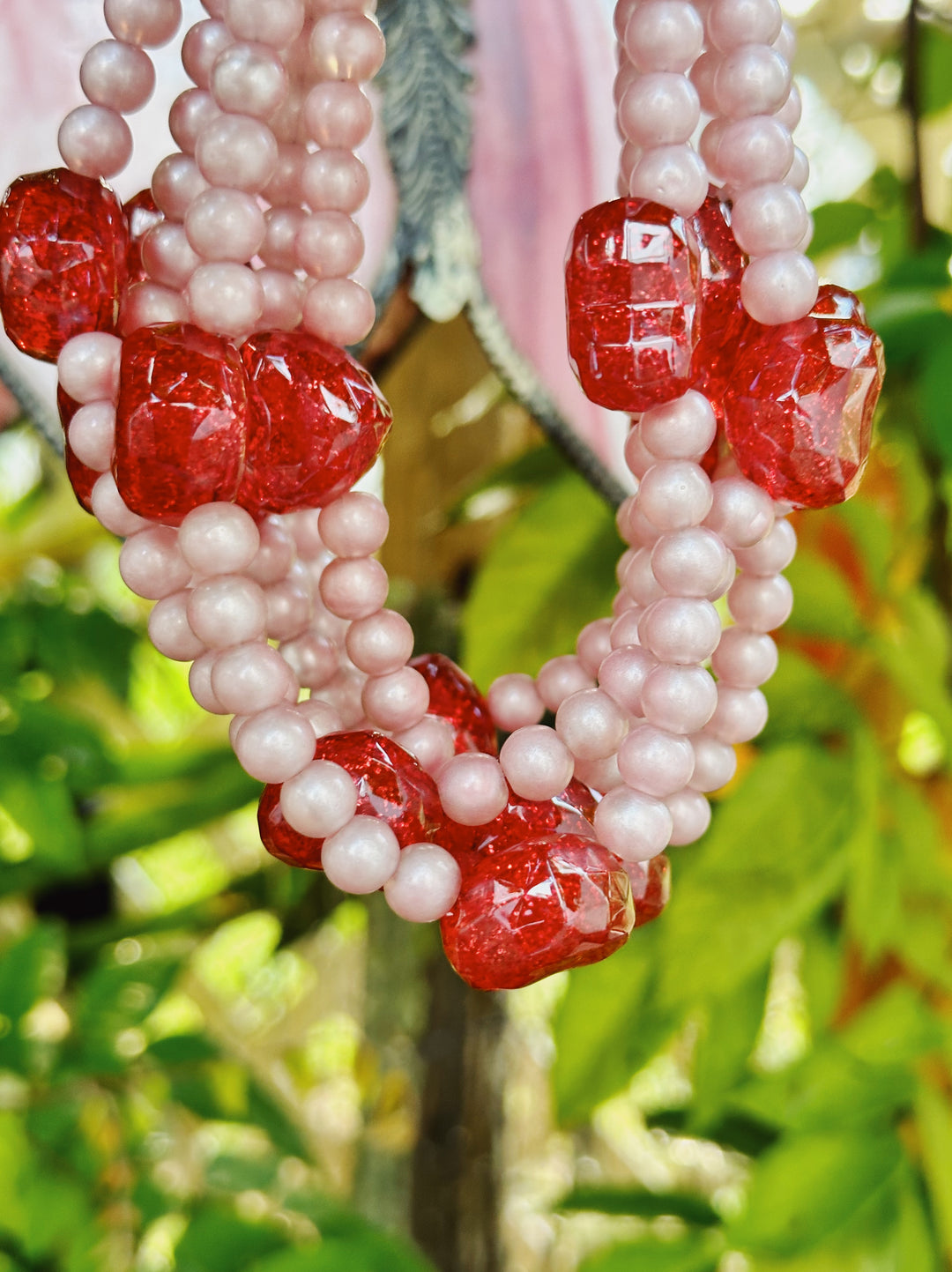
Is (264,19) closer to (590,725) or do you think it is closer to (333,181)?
(333,181)

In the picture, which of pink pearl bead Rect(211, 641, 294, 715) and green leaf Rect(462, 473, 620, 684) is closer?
pink pearl bead Rect(211, 641, 294, 715)

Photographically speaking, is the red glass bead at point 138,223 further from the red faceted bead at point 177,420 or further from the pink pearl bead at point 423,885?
the pink pearl bead at point 423,885

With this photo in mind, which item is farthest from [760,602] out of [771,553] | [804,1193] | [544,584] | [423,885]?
[804,1193]

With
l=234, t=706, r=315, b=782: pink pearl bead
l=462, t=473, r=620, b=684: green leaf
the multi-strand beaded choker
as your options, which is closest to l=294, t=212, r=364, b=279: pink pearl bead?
the multi-strand beaded choker

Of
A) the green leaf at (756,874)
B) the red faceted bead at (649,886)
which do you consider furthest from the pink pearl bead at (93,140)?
the green leaf at (756,874)

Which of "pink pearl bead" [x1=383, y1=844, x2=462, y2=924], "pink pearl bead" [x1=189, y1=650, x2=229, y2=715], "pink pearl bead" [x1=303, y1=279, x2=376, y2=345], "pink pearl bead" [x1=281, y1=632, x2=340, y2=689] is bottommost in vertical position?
"pink pearl bead" [x1=383, y1=844, x2=462, y2=924]

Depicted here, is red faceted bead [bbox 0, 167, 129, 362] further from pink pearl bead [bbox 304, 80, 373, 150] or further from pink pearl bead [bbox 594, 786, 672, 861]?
pink pearl bead [bbox 594, 786, 672, 861]

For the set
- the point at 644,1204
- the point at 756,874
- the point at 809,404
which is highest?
the point at 809,404
